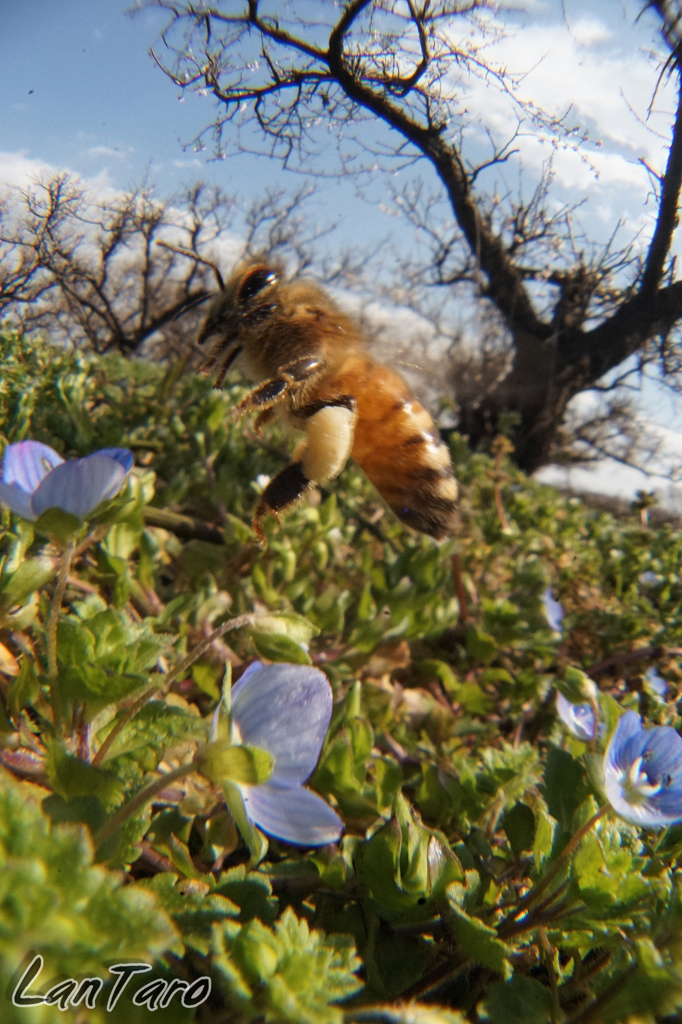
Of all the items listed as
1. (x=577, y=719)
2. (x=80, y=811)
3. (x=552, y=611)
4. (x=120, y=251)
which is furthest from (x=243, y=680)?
(x=552, y=611)

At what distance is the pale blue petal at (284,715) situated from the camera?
537 mm

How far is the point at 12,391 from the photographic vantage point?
38.7 inches

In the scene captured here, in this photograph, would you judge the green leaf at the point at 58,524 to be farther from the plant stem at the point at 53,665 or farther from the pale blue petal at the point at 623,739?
the pale blue petal at the point at 623,739

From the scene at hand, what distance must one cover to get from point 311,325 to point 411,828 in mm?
751

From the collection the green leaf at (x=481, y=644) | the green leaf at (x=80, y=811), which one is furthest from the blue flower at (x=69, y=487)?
the green leaf at (x=481, y=644)

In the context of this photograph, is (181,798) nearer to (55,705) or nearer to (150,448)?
(55,705)

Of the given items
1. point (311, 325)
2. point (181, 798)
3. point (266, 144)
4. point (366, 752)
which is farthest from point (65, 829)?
point (266, 144)

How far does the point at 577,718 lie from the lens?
983 mm

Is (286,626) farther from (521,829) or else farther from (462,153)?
(462,153)

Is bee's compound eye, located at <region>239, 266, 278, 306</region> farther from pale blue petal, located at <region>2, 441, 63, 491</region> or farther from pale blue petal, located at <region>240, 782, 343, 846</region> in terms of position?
pale blue petal, located at <region>240, 782, 343, 846</region>

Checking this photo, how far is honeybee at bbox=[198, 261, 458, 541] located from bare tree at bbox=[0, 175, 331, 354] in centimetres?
10

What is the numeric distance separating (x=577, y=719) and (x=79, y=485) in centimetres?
75

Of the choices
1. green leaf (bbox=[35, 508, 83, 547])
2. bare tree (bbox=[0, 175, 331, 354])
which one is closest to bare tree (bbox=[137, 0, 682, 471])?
bare tree (bbox=[0, 175, 331, 354])

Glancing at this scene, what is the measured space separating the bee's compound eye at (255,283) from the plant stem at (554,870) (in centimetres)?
84
